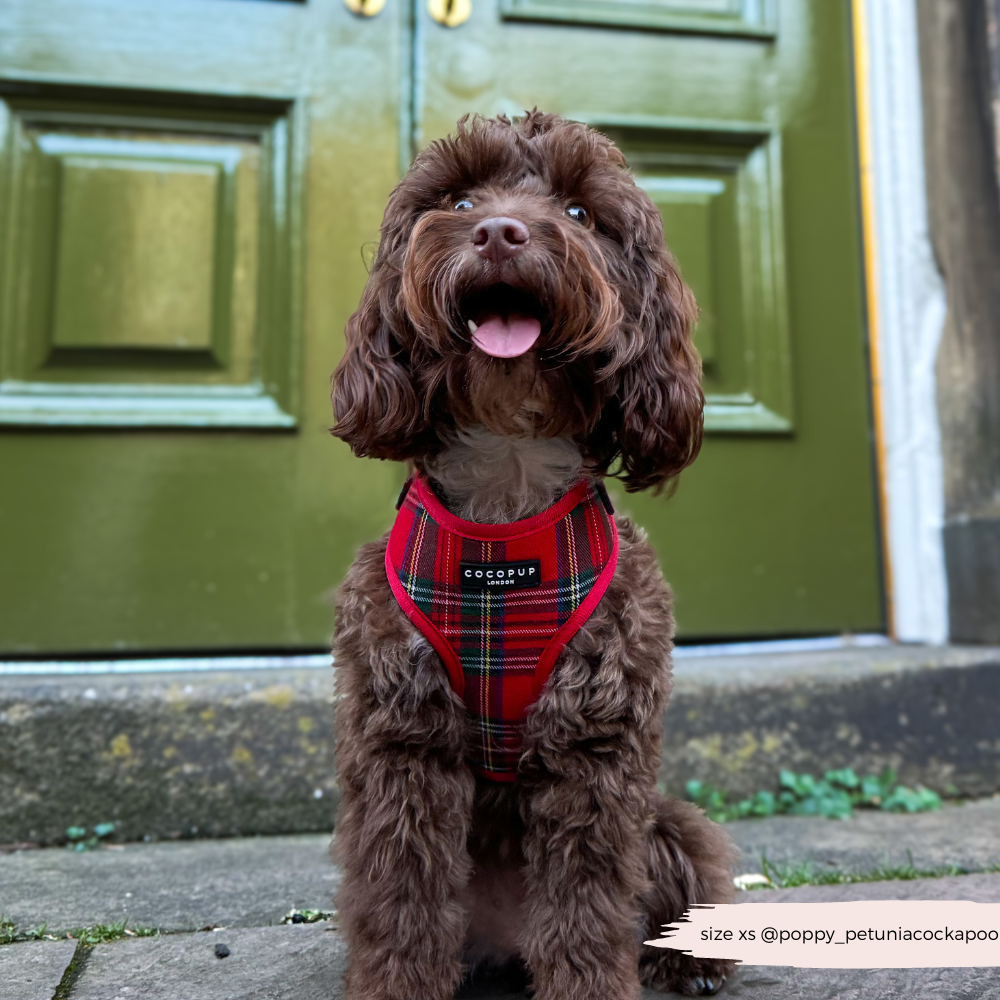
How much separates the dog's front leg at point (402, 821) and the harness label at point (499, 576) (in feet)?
0.44

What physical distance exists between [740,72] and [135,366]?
7.60ft

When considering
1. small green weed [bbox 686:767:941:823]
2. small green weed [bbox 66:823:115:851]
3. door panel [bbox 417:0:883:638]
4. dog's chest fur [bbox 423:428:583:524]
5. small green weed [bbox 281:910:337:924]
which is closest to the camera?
dog's chest fur [bbox 423:428:583:524]

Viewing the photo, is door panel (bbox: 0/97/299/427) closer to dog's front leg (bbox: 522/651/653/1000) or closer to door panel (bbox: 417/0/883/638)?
door panel (bbox: 417/0/883/638)

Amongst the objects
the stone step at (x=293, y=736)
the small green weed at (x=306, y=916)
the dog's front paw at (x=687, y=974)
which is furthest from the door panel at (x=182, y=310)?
the dog's front paw at (x=687, y=974)

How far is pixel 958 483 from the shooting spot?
3.13 metres

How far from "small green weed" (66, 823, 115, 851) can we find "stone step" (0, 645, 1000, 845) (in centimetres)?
2

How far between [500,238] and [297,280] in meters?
1.68

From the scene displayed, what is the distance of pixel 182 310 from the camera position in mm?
2955

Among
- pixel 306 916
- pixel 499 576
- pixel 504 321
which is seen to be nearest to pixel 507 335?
pixel 504 321

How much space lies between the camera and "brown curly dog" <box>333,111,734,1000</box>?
1.53 meters

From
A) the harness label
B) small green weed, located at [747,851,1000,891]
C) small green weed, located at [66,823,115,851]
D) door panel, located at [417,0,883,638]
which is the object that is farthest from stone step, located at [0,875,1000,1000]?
door panel, located at [417,0,883,638]

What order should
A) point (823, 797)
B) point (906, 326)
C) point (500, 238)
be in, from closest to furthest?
1. point (500, 238)
2. point (823, 797)
3. point (906, 326)

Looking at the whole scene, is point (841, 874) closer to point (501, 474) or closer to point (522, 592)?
point (522, 592)

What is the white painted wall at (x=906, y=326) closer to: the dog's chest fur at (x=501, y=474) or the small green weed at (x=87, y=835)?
the dog's chest fur at (x=501, y=474)
